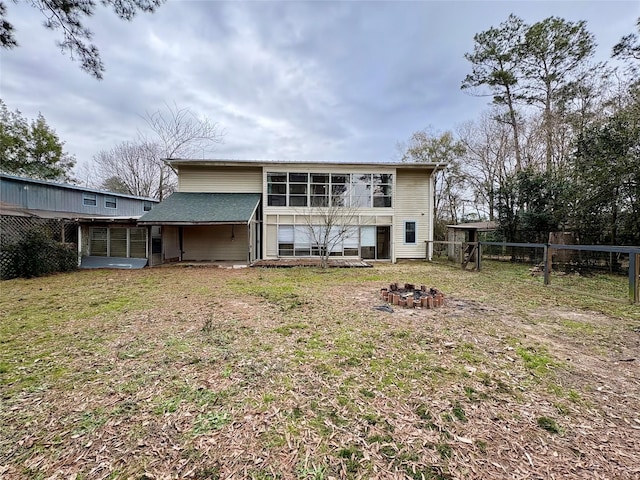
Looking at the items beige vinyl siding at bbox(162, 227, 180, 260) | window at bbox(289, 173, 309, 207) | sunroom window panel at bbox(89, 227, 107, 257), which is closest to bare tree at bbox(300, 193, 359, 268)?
window at bbox(289, 173, 309, 207)

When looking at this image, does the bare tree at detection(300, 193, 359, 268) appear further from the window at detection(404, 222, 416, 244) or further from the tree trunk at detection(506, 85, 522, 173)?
the tree trunk at detection(506, 85, 522, 173)

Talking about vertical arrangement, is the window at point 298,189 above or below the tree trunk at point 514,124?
below

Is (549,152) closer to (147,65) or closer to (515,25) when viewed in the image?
(515,25)

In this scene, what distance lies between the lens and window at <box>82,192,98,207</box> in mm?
16344

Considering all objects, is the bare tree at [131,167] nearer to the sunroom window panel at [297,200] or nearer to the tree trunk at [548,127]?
the sunroom window panel at [297,200]

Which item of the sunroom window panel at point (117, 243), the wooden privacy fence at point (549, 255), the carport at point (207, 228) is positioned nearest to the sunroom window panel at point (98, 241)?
the sunroom window panel at point (117, 243)

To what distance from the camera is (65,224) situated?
11.3 metres

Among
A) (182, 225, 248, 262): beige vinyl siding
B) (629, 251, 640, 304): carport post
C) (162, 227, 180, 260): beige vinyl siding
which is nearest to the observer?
(629, 251, 640, 304): carport post

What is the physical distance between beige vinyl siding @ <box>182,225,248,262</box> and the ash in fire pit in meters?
9.41

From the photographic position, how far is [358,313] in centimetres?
518

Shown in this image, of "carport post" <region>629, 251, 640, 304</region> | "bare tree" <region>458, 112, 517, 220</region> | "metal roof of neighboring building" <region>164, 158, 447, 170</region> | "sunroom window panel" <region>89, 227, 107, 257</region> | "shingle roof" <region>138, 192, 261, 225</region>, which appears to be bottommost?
"carport post" <region>629, 251, 640, 304</region>

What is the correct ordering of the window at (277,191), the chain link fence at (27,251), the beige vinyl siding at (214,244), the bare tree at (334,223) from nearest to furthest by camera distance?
the chain link fence at (27,251)
the bare tree at (334,223)
the window at (277,191)
the beige vinyl siding at (214,244)

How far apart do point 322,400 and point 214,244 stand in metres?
12.8

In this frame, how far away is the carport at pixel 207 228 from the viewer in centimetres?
1161
